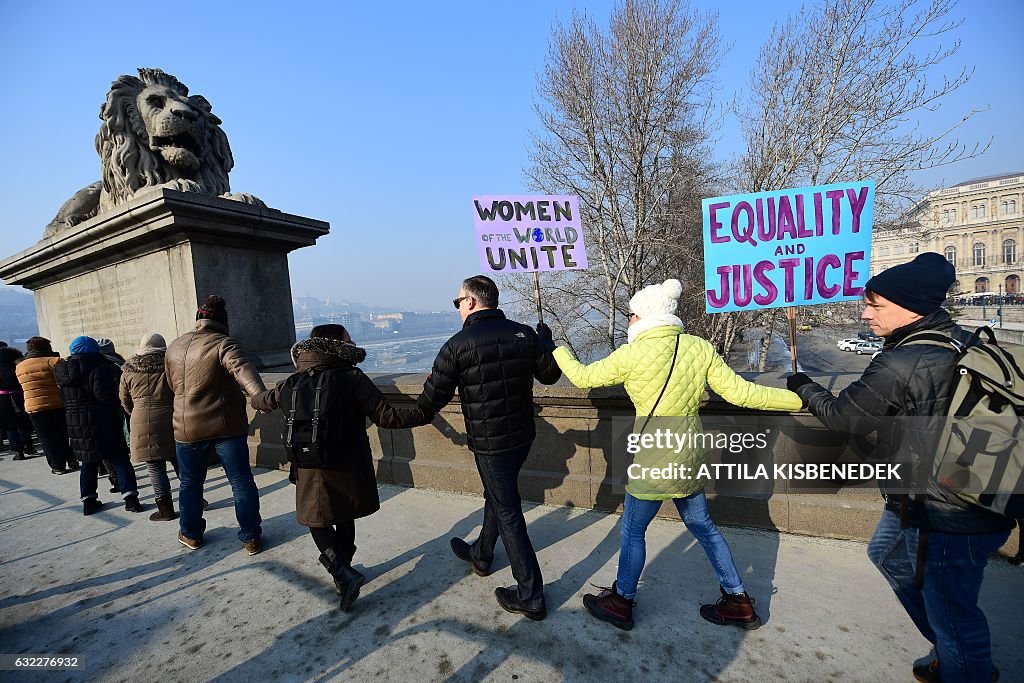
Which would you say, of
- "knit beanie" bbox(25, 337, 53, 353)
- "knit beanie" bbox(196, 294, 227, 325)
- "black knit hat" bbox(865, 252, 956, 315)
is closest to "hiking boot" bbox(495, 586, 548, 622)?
"black knit hat" bbox(865, 252, 956, 315)

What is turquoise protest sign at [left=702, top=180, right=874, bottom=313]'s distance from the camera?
3.13 meters

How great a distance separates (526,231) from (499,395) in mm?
1974

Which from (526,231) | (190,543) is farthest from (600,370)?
(190,543)

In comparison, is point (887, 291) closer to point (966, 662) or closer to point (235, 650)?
point (966, 662)

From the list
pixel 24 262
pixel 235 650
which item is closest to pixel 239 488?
pixel 235 650

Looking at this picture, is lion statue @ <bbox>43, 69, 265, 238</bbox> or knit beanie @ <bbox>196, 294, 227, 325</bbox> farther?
lion statue @ <bbox>43, 69, 265, 238</bbox>

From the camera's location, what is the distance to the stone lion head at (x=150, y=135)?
21.0ft

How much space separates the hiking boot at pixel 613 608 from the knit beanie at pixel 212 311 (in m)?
3.32

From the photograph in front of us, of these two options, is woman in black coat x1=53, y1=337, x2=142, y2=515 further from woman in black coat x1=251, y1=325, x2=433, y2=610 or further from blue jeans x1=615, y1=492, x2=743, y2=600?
blue jeans x1=615, y1=492, x2=743, y2=600

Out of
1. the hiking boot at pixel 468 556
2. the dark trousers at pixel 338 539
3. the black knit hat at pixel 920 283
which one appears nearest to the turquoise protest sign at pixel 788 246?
the black knit hat at pixel 920 283

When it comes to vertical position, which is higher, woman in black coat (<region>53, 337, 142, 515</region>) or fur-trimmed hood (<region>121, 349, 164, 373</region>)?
fur-trimmed hood (<region>121, 349, 164, 373</region>)

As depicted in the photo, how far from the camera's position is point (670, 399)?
2371mm

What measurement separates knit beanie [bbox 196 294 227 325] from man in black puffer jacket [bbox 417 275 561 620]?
6.63 feet

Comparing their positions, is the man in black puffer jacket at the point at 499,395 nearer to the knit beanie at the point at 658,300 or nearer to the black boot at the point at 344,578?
the knit beanie at the point at 658,300
